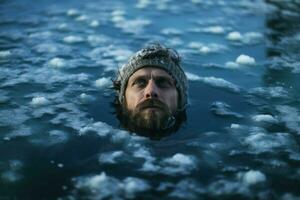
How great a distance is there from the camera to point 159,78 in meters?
5.06

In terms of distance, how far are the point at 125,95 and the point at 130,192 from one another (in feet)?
4.80

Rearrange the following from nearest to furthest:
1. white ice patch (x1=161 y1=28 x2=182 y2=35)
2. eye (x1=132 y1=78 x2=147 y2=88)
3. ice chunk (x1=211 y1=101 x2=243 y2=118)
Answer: eye (x1=132 y1=78 x2=147 y2=88) → ice chunk (x1=211 y1=101 x2=243 y2=118) → white ice patch (x1=161 y1=28 x2=182 y2=35)

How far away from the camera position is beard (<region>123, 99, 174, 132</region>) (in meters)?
4.76

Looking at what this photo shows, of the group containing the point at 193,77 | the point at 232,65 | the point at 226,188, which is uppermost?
the point at 232,65

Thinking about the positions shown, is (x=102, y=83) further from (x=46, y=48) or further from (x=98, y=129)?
(x=46, y=48)

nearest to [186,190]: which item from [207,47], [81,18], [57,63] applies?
[57,63]

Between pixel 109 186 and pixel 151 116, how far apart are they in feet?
3.13

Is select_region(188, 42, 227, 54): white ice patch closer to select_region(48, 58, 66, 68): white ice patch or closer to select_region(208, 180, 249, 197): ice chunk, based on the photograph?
select_region(48, 58, 66, 68): white ice patch

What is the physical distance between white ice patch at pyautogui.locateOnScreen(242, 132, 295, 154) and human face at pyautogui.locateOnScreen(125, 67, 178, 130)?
81 cm

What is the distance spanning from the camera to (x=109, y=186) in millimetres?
4031

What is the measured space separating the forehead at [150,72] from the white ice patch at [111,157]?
2.88 ft

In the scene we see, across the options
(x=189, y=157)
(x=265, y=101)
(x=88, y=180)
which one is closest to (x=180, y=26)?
(x=265, y=101)

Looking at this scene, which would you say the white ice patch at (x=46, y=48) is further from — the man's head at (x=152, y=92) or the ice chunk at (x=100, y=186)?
the ice chunk at (x=100, y=186)

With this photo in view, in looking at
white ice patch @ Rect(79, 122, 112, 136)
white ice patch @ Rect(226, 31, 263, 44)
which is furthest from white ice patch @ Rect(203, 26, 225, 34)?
white ice patch @ Rect(79, 122, 112, 136)
